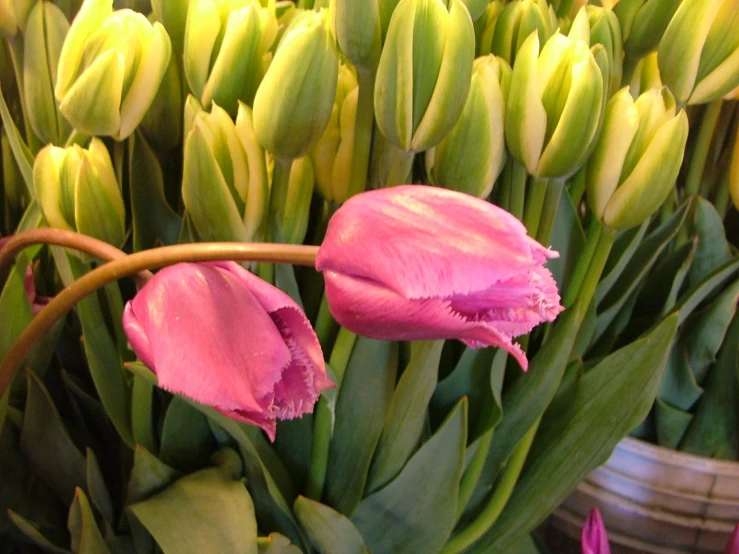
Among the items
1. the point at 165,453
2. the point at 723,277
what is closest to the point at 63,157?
the point at 165,453

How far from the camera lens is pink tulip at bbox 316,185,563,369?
0.17m

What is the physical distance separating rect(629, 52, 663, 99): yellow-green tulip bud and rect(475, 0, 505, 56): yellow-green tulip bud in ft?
0.26

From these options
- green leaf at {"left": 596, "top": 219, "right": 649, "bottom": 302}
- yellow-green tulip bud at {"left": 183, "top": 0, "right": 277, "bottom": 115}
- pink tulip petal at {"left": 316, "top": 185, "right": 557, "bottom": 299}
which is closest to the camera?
pink tulip petal at {"left": 316, "top": 185, "right": 557, "bottom": 299}

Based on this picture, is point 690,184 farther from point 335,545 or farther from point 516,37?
point 335,545

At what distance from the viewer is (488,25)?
326 millimetres

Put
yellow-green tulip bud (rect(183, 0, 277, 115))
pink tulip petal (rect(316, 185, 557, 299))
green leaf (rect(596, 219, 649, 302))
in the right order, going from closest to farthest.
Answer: pink tulip petal (rect(316, 185, 557, 299)) → yellow-green tulip bud (rect(183, 0, 277, 115)) → green leaf (rect(596, 219, 649, 302))

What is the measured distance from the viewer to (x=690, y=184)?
45cm

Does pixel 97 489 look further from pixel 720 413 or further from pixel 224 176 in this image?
pixel 720 413

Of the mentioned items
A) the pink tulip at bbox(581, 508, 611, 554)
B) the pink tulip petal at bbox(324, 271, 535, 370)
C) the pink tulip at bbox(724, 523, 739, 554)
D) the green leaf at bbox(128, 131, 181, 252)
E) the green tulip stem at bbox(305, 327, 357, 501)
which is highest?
the pink tulip petal at bbox(324, 271, 535, 370)

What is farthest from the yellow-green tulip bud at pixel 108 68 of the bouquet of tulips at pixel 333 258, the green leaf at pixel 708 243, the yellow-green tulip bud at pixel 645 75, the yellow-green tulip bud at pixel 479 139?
the green leaf at pixel 708 243

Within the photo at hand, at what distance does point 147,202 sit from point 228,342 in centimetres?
17

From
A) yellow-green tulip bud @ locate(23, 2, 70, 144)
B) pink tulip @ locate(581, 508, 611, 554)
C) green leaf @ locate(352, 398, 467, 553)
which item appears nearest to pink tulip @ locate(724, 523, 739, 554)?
pink tulip @ locate(581, 508, 611, 554)

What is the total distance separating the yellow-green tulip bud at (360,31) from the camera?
245mm

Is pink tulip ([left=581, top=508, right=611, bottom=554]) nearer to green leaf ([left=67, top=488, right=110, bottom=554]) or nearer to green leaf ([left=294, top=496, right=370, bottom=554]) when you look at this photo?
green leaf ([left=294, top=496, right=370, bottom=554])
